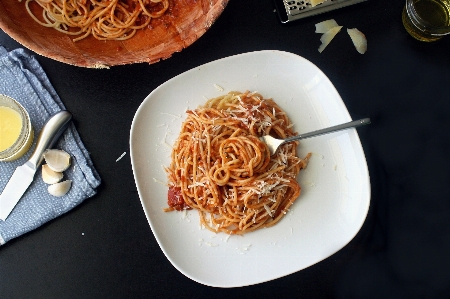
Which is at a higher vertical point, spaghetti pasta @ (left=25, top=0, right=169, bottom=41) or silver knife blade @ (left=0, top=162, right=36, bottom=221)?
spaghetti pasta @ (left=25, top=0, right=169, bottom=41)

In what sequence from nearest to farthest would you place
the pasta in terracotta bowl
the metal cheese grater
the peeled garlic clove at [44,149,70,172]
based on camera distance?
the pasta in terracotta bowl
the peeled garlic clove at [44,149,70,172]
the metal cheese grater

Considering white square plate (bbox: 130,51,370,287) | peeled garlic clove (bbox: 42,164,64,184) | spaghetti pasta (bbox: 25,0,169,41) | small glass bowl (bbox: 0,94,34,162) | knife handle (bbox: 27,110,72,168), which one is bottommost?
white square plate (bbox: 130,51,370,287)

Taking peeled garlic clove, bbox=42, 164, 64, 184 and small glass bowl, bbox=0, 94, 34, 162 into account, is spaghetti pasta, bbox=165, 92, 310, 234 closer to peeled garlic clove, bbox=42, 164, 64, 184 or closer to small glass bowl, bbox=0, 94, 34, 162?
peeled garlic clove, bbox=42, 164, 64, 184

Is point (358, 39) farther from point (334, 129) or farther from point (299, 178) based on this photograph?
point (299, 178)

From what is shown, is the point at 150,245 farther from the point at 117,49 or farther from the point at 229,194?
the point at 117,49

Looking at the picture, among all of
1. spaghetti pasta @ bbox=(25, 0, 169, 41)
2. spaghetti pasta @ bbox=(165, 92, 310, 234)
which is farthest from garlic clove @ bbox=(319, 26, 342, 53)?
spaghetti pasta @ bbox=(25, 0, 169, 41)
